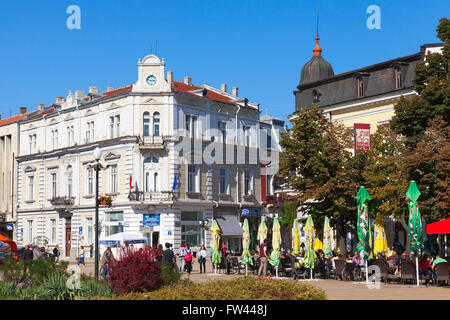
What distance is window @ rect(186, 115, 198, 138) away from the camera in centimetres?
5372

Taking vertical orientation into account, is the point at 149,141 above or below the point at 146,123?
below

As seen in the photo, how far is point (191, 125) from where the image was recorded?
5397 cm

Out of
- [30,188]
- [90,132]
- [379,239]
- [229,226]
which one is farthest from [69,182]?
[379,239]

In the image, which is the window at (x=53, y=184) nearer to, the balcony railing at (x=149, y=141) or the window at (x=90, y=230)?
the window at (x=90, y=230)

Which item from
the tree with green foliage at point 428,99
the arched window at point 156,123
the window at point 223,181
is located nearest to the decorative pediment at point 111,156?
the arched window at point 156,123

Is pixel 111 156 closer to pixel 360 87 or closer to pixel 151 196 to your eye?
pixel 151 196

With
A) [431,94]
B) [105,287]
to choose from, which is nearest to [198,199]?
[431,94]

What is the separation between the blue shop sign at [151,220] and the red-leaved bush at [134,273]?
34.8 meters

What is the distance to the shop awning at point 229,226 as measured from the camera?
54.8m

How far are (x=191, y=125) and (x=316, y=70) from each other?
1064 cm

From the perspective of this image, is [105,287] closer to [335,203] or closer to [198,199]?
[335,203]

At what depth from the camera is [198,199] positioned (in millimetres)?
53594

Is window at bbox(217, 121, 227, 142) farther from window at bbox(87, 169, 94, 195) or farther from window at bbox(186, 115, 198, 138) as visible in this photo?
window at bbox(87, 169, 94, 195)
